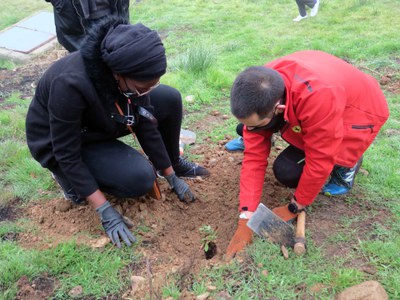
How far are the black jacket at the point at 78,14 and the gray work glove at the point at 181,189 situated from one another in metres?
1.42

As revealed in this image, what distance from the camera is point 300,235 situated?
2.24 metres

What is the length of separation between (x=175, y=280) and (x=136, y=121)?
3.24ft

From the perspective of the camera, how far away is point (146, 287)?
2.04 metres

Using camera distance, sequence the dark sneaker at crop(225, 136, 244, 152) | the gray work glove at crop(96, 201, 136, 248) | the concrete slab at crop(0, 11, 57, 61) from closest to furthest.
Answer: the gray work glove at crop(96, 201, 136, 248) → the dark sneaker at crop(225, 136, 244, 152) → the concrete slab at crop(0, 11, 57, 61)

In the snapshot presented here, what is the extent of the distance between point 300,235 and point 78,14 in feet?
8.43

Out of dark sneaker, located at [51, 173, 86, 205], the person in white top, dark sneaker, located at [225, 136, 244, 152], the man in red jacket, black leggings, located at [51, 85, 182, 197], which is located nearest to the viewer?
the man in red jacket

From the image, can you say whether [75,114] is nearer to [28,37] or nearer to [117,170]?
[117,170]

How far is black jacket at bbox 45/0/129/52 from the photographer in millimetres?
3291

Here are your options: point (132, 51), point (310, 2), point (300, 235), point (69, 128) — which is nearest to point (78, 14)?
point (69, 128)

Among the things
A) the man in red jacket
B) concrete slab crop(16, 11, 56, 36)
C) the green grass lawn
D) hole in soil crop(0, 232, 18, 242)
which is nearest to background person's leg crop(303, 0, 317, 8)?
the green grass lawn

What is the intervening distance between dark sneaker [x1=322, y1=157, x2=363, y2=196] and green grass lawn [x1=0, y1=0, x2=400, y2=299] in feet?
0.30

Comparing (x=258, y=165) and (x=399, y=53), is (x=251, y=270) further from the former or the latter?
(x=399, y=53)

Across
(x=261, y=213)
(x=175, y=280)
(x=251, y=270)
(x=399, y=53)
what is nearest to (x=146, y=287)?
(x=175, y=280)

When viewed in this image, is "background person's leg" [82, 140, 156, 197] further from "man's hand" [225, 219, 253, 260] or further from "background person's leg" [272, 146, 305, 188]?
"background person's leg" [272, 146, 305, 188]
